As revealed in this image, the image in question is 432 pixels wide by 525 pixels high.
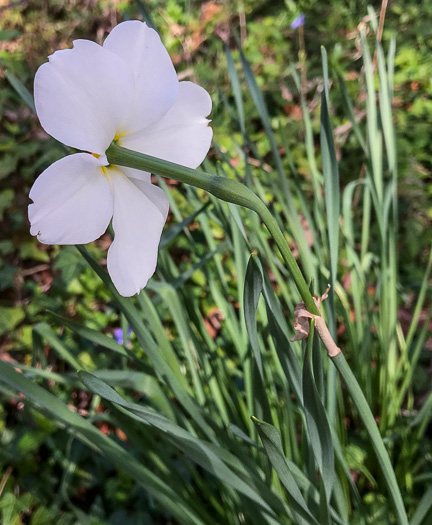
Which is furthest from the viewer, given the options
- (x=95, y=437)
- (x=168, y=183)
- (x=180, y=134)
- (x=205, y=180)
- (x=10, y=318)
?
(x=168, y=183)

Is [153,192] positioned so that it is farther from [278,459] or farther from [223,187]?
[278,459]

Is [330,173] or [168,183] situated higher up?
[330,173]

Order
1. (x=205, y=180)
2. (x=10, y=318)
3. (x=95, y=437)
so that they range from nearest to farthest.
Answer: (x=205, y=180), (x=95, y=437), (x=10, y=318)

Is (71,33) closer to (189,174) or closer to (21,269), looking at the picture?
(21,269)

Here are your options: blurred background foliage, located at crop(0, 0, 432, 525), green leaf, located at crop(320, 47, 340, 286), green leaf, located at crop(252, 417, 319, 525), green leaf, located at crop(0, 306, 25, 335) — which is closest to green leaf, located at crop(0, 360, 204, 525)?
blurred background foliage, located at crop(0, 0, 432, 525)

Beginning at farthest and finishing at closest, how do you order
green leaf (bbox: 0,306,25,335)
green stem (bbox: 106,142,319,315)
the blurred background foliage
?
green leaf (bbox: 0,306,25,335) < the blurred background foliage < green stem (bbox: 106,142,319,315)

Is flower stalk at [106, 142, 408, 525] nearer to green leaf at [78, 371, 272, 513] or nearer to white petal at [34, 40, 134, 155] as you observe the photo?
white petal at [34, 40, 134, 155]

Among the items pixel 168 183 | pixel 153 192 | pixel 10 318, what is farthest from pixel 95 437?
pixel 168 183
